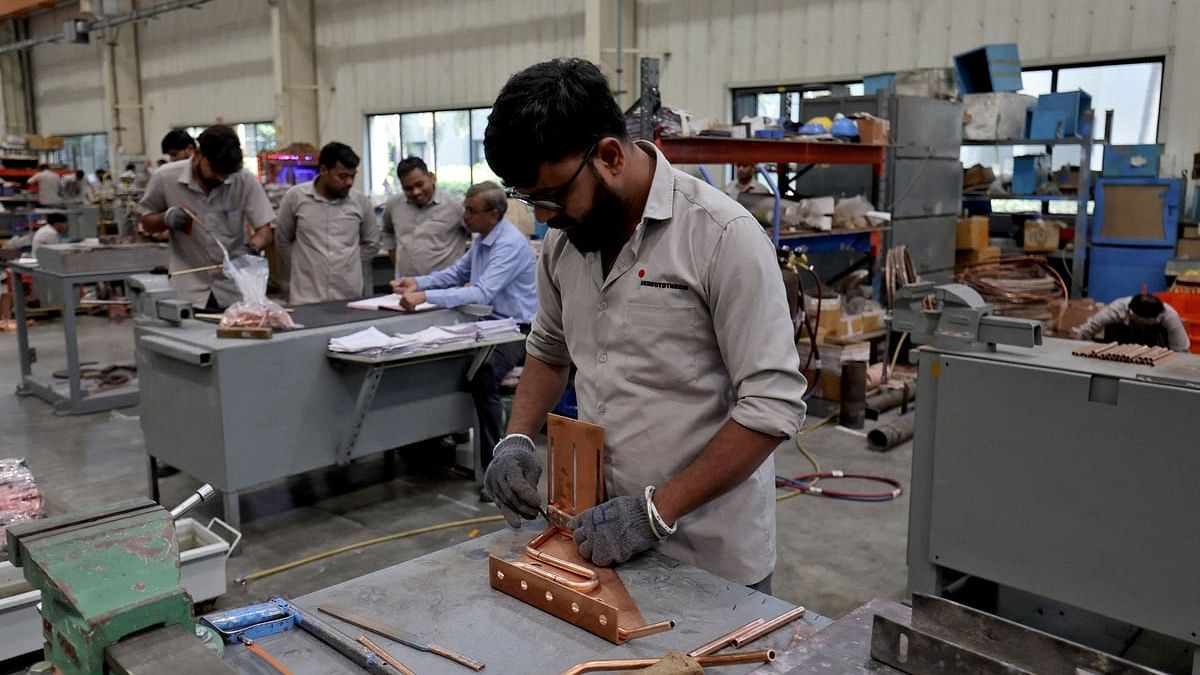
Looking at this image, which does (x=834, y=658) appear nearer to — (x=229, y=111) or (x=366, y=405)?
(x=366, y=405)

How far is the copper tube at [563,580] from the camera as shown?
1.22m

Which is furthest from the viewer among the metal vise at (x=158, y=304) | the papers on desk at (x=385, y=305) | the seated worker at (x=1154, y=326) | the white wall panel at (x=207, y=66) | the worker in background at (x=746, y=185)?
the white wall panel at (x=207, y=66)

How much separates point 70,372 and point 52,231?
390cm

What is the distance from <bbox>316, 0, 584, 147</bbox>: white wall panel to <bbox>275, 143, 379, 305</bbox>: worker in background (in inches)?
215

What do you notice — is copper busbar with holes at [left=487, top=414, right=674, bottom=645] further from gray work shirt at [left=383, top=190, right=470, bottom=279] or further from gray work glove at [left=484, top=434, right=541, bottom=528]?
gray work shirt at [left=383, top=190, right=470, bottom=279]

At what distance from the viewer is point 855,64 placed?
7.75 metres

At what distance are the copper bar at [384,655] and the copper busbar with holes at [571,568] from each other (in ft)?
0.67

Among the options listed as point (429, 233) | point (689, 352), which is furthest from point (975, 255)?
point (689, 352)

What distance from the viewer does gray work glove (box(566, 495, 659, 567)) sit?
4.22 ft

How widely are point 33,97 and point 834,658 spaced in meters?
21.9

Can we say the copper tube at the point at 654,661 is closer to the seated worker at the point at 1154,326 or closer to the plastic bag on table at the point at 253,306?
the plastic bag on table at the point at 253,306

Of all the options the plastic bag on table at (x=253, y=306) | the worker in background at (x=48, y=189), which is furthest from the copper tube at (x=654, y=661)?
the worker in background at (x=48, y=189)

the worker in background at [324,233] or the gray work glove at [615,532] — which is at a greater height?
the worker in background at [324,233]

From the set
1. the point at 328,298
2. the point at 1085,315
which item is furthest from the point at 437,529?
the point at 1085,315
